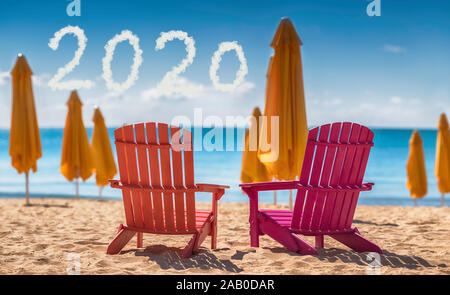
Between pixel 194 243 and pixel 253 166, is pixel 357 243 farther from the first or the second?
pixel 253 166

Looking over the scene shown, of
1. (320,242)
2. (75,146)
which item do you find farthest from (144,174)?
(75,146)

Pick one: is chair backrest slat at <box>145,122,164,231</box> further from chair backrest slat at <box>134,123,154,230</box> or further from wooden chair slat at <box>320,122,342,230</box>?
wooden chair slat at <box>320,122,342,230</box>

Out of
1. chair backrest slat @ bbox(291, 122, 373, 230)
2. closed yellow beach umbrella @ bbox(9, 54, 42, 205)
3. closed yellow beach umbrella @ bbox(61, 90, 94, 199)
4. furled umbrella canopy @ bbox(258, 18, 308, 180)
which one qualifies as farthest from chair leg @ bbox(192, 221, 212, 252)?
closed yellow beach umbrella @ bbox(61, 90, 94, 199)

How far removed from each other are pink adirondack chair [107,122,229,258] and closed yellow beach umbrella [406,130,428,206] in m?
6.17

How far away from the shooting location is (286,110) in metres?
4.56

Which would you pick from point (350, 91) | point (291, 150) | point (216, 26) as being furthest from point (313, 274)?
point (350, 91)

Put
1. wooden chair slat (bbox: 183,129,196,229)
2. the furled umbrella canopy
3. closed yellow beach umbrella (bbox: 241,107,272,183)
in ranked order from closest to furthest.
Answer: wooden chair slat (bbox: 183,129,196,229), the furled umbrella canopy, closed yellow beach umbrella (bbox: 241,107,272,183)

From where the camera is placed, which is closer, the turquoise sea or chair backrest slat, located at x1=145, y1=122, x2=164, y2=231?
chair backrest slat, located at x1=145, y1=122, x2=164, y2=231

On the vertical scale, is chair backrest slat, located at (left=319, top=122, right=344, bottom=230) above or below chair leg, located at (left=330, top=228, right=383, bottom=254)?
above

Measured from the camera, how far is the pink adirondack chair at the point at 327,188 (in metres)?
3.06

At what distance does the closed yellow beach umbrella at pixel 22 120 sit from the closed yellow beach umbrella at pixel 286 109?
12.0ft

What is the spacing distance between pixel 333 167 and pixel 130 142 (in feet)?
4.97

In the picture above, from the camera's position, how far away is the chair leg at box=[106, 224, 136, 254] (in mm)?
3117

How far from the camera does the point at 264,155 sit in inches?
184
